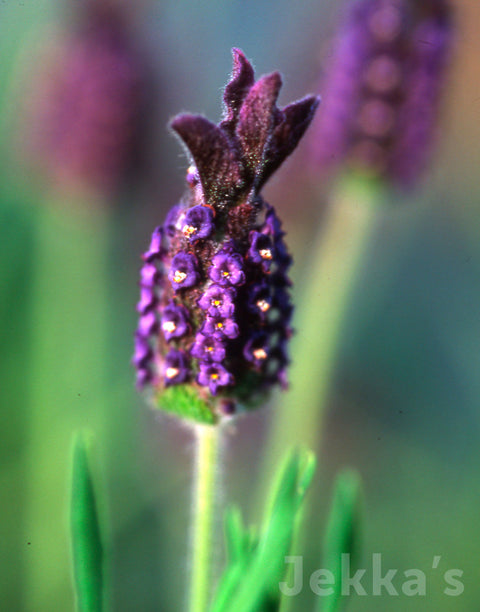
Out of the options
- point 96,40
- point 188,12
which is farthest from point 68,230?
point 188,12

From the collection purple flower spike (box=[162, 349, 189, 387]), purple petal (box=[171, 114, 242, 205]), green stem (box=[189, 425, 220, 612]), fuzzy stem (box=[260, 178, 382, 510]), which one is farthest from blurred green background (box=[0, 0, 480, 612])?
purple petal (box=[171, 114, 242, 205])

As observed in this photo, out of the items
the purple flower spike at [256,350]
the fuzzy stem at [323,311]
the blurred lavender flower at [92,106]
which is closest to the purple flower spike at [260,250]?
the purple flower spike at [256,350]

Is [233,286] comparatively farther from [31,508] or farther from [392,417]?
[392,417]

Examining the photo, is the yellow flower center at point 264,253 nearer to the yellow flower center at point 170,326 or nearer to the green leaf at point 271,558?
the yellow flower center at point 170,326

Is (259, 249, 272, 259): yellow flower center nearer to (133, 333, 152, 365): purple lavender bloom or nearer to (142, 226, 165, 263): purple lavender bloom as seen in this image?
(142, 226, 165, 263): purple lavender bloom

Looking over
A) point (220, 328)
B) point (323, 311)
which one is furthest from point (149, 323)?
point (323, 311)

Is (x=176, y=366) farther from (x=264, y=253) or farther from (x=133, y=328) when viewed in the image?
(x=133, y=328)

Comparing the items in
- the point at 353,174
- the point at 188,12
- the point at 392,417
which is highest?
the point at 188,12

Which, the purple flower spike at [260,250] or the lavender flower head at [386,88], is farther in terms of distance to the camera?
the lavender flower head at [386,88]
